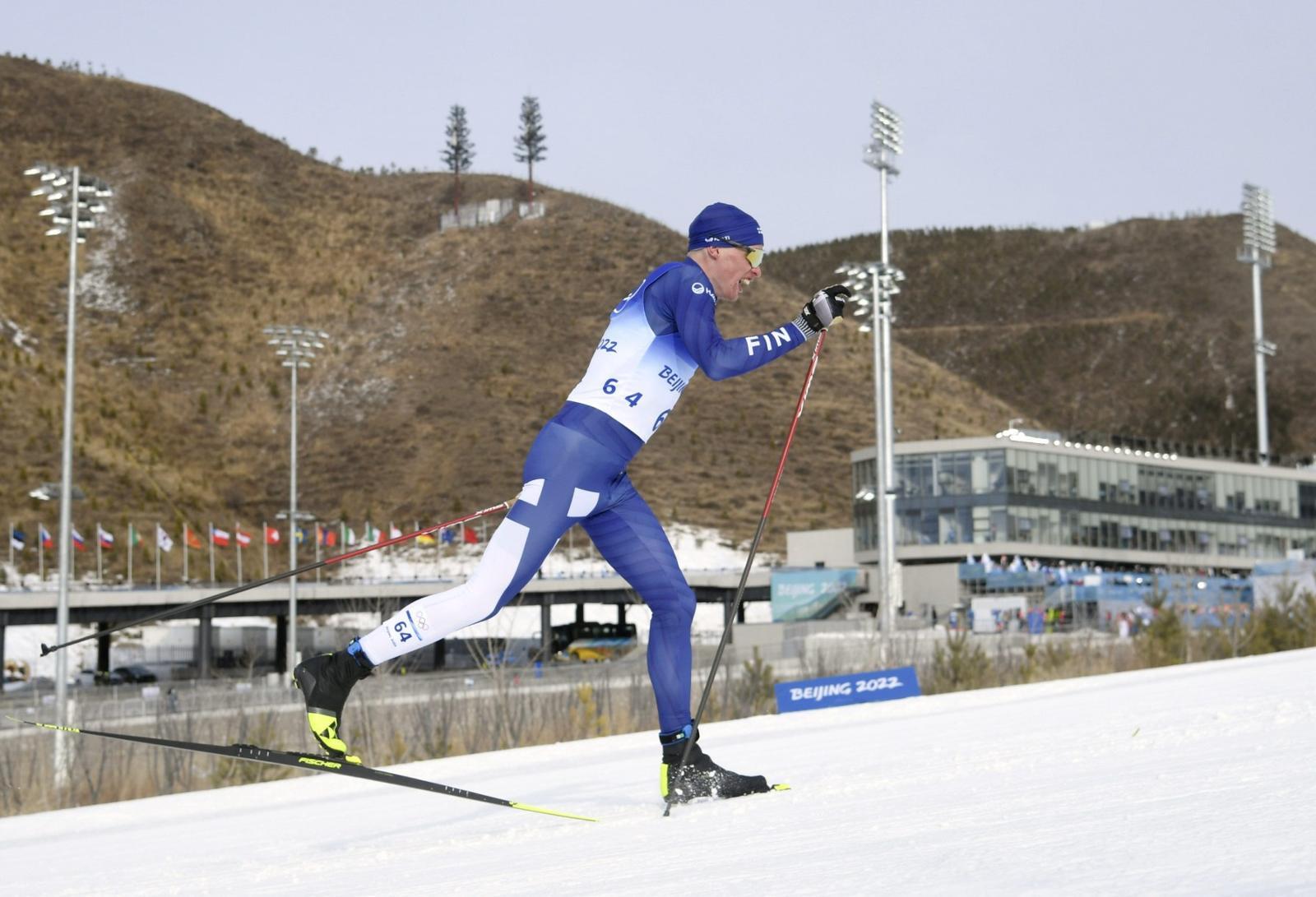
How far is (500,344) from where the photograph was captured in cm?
12006

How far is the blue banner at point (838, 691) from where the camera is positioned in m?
13.5

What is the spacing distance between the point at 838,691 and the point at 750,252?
816cm

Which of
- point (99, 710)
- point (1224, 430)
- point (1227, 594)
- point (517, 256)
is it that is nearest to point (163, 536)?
point (99, 710)

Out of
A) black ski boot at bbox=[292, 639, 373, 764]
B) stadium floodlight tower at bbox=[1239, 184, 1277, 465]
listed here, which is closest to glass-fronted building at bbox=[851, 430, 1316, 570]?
stadium floodlight tower at bbox=[1239, 184, 1277, 465]

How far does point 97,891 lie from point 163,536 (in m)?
62.0

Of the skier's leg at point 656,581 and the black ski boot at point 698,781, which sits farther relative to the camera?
the skier's leg at point 656,581

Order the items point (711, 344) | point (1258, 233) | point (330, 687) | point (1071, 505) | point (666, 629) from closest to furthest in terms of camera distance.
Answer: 1. point (330, 687)
2. point (711, 344)
3. point (666, 629)
4. point (1071, 505)
5. point (1258, 233)

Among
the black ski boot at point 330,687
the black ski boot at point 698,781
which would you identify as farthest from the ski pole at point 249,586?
the black ski boot at point 698,781

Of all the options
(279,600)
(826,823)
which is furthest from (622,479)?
(279,600)

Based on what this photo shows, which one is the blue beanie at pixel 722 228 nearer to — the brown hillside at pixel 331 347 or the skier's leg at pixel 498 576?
the skier's leg at pixel 498 576

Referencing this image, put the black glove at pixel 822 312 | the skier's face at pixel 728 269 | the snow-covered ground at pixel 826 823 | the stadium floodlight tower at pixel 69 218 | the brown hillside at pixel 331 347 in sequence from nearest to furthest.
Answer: the snow-covered ground at pixel 826 823 < the black glove at pixel 822 312 < the skier's face at pixel 728 269 < the stadium floodlight tower at pixel 69 218 < the brown hillside at pixel 331 347

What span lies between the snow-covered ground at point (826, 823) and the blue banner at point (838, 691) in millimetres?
4779

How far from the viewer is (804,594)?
73.6m

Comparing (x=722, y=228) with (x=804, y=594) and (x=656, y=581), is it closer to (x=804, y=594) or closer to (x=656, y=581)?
(x=656, y=581)
